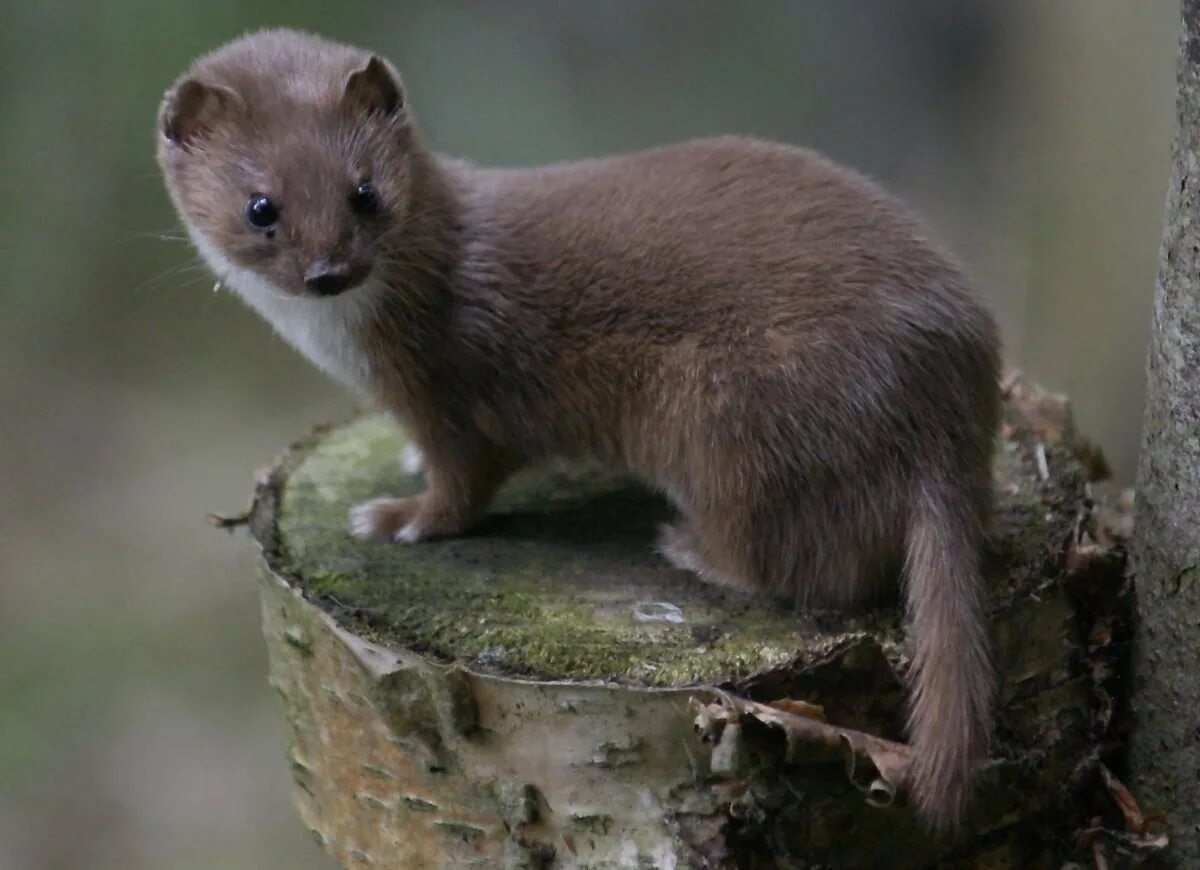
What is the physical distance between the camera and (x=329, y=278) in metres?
2.24

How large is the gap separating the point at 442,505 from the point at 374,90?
2.62ft

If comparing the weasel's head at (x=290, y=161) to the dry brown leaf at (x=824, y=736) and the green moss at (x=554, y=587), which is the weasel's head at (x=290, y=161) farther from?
the dry brown leaf at (x=824, y=736)

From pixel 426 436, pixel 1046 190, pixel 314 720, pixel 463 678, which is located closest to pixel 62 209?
pixel 426 436

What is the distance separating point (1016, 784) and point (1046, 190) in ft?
11.0

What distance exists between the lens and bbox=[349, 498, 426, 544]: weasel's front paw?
257 cm

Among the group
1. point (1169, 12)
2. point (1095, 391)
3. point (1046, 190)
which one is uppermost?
point (1169, 12)

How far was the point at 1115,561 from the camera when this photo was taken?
231 cm

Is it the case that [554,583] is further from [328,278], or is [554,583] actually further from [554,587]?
[328,278]

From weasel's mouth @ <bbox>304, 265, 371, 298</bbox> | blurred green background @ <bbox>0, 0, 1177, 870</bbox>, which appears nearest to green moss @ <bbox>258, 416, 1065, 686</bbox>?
weasel's mouth @ <bbox>304, 265, 371, 298</bbox>

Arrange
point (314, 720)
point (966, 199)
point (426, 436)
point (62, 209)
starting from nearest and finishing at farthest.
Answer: point (314, 720)
point (426, 436)
point (62, 209)
point (966, 199)

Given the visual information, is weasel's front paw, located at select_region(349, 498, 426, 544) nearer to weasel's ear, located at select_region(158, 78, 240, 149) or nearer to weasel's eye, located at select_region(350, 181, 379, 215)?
weasel's eye, located at select_region(350, 181, 379, 215)

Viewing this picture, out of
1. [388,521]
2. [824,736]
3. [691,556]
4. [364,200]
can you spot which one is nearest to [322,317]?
[364,200]

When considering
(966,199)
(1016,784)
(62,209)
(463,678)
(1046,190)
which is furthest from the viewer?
(966,199)

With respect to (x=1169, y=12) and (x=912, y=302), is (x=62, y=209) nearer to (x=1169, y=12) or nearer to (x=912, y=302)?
(x=912, y=302)
